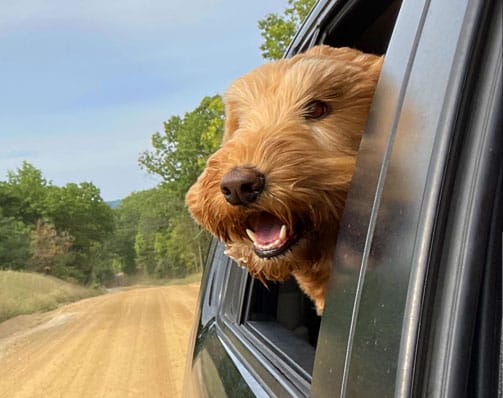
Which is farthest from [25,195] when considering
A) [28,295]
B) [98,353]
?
[98,353]

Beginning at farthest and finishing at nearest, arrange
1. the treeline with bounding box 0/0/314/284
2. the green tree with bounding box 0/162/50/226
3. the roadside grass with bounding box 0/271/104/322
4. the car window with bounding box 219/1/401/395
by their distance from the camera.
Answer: the green tree with bounding box 0/162/50/226
the treeline with bounding box 0/0/314/284
the roadside grass with bounding box 0/271/104/322
the car window with bounding box 219/1/401/395

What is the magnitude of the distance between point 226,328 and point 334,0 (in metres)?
1.22

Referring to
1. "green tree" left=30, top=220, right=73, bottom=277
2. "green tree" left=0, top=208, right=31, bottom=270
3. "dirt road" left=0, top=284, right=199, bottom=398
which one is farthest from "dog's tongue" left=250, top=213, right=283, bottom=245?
"green tree" left=30, top=220, right=73, bottom=277

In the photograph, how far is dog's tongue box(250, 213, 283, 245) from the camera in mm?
1671

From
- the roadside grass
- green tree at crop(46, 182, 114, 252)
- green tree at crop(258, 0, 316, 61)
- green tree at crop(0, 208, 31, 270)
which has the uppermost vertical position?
green tree at crop(258, 0, 316, 61)

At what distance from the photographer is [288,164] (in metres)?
1.55

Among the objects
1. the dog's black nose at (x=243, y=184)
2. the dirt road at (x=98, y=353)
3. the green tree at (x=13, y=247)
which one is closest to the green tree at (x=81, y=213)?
the green tree at (x=13, y=247)

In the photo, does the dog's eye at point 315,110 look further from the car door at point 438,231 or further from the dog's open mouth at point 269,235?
the car door at point 438,231

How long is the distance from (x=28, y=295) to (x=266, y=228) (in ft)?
104

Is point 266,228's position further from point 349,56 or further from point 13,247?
point 13,247

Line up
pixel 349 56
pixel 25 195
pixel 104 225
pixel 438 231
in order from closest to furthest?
pixel 438 231 < pixel 349 56 < pixel 25 195 < pixel 104 225

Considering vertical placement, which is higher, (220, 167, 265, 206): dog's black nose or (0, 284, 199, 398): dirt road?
(220, 167, 265, 206): dog's black nose

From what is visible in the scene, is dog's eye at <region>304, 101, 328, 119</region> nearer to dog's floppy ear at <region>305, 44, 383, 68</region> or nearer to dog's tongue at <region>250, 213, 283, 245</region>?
dog's floppy ear at <region>305, 44, 383, 68</region>

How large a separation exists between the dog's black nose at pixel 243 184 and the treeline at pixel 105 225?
92.1 feet
